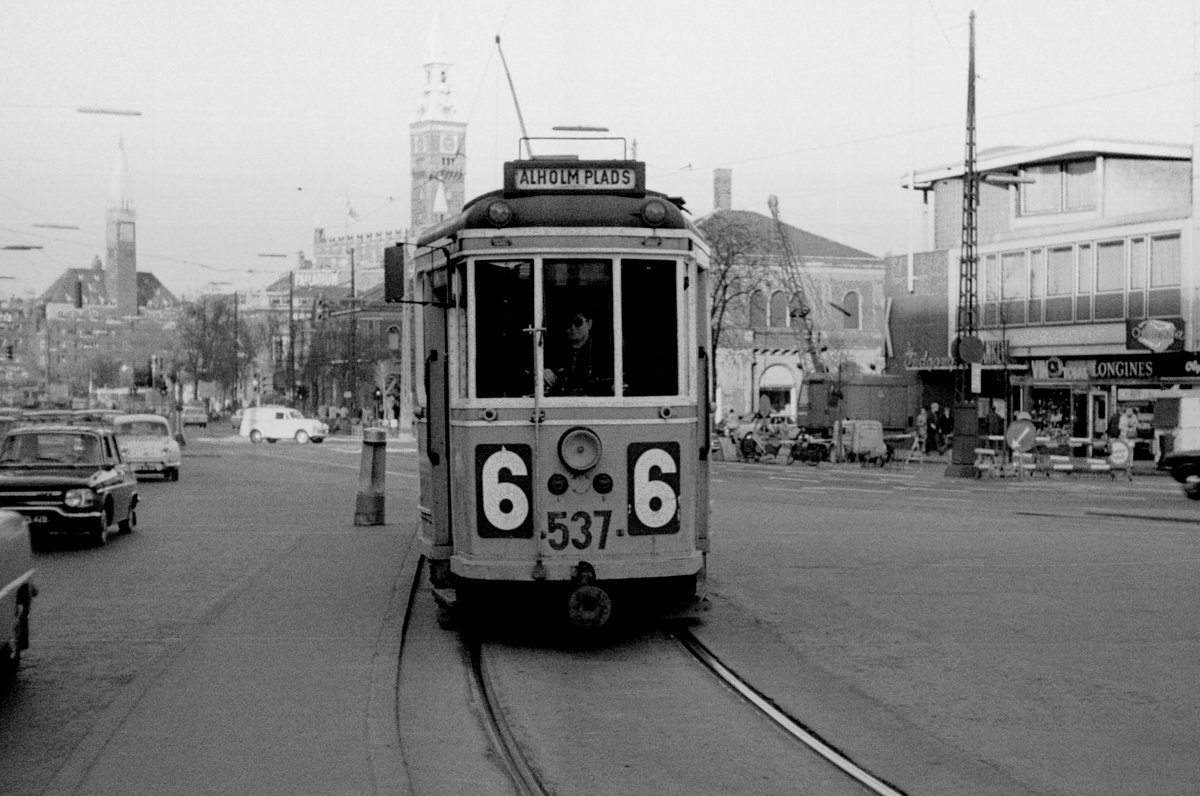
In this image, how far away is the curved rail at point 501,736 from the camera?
6.94 metres

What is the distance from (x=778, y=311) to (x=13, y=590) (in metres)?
80.9

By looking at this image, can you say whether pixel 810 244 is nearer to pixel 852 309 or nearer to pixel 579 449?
pixel 852 309

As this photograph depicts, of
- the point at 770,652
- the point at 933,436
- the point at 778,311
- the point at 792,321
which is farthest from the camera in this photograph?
the point at 778,311

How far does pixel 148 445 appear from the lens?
121ft

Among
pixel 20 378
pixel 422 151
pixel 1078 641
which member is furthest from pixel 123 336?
pixel 1078 641

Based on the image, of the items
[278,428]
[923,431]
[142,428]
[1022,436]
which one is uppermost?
[142,428]

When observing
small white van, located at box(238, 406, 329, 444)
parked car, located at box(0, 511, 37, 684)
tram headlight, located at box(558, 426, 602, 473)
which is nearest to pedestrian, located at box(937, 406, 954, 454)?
small white van, located at box(238, 406, 329, 444)

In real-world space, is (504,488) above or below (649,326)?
below

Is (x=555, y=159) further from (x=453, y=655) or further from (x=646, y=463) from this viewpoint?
(x=453, y=655)

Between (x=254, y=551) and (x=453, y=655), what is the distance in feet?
26.6

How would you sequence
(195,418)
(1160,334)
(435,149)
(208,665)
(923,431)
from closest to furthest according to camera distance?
1. (208,665)
2. (1160,334)
3. (923,431)
4. (195,418)
5. (435,149)

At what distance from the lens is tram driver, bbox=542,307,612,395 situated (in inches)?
422

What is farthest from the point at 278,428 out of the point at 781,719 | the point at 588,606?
the point at 781,719

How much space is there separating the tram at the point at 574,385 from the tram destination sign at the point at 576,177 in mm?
10
